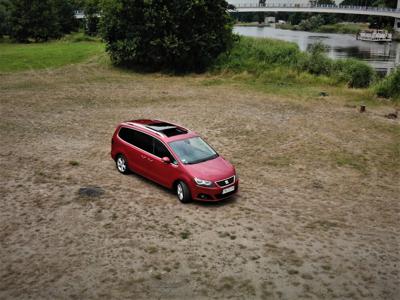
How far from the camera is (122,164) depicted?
14.1 metres

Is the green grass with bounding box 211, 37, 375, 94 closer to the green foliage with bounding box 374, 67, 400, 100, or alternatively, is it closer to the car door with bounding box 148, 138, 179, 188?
the green foliage with bounding box 374, 67, 400, 100

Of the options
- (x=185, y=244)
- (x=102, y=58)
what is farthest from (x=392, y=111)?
(x=102, y=58)

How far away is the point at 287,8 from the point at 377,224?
337 ft

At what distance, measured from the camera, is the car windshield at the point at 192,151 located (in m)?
12.2

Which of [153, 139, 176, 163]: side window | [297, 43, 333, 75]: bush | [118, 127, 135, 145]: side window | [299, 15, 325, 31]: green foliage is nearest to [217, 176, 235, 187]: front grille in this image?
[153, 139, 176, 163]: side window

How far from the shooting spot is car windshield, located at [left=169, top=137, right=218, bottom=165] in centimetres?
1224

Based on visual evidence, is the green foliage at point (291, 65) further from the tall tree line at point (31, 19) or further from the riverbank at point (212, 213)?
the tall tree line at point (31, 19)

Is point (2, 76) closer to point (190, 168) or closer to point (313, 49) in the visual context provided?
point (313, 49)

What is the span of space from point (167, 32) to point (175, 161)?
24109mm

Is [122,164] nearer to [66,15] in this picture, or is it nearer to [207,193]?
[207,193]

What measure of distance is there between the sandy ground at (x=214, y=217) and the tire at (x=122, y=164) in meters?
0.29

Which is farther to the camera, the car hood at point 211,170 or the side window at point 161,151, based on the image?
the side window at point 161,151

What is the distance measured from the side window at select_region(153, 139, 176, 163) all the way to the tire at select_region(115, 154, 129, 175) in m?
1.62

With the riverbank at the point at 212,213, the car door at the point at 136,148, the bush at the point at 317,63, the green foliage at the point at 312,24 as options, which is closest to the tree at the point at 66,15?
the bush at the point at 317,63
